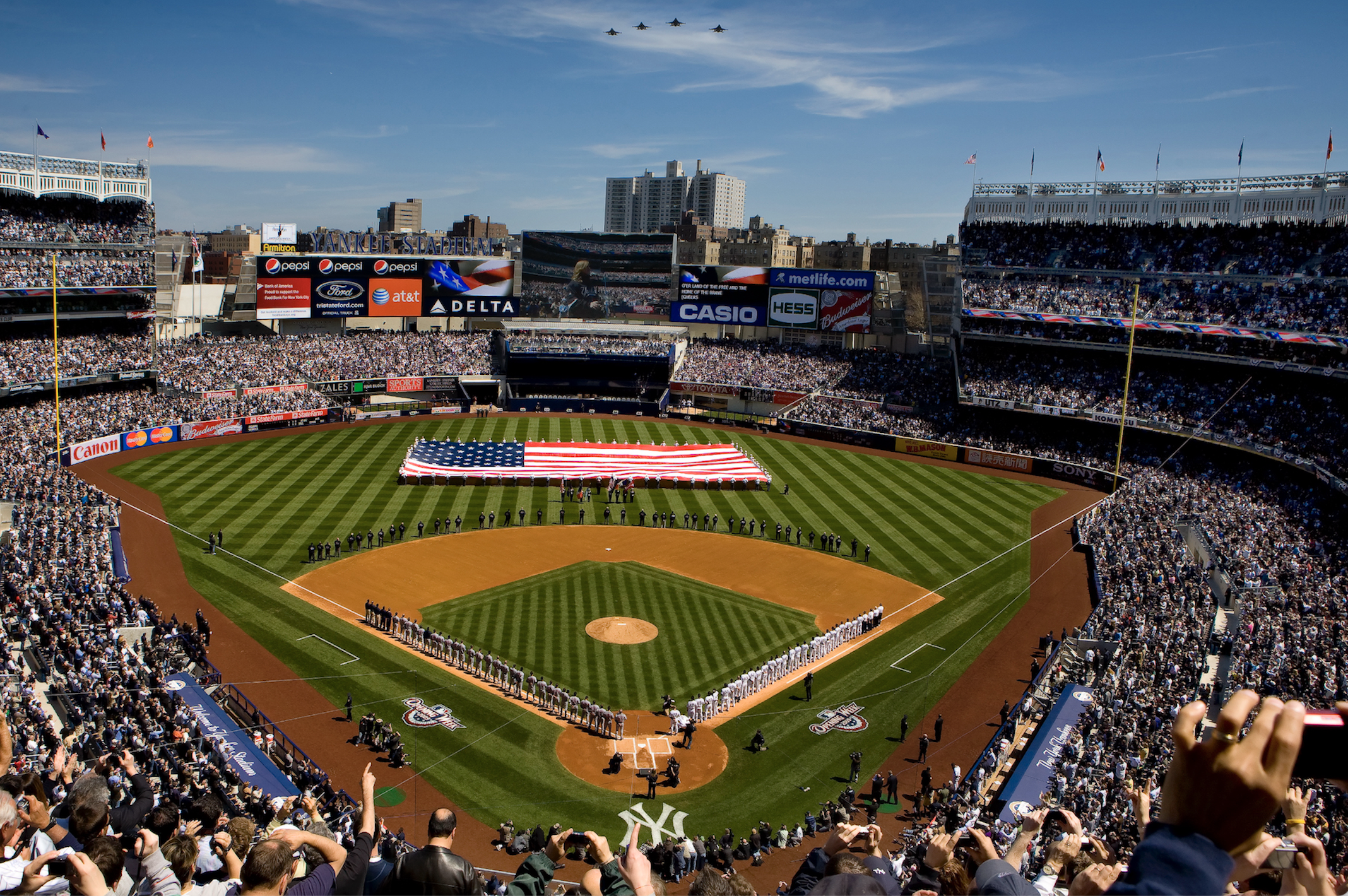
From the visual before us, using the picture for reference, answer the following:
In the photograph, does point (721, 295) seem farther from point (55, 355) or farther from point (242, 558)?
point (242, 558)

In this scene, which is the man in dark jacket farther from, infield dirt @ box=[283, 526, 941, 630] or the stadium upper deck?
the stadium upper deck

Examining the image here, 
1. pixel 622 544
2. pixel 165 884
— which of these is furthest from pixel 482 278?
pixel 165 884

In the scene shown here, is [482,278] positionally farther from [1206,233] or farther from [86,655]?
[86,655]

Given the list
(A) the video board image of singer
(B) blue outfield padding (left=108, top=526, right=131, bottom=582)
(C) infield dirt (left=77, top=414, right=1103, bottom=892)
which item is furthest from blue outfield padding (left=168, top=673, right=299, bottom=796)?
(A) the video board image of singer

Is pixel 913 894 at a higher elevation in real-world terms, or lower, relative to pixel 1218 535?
higher

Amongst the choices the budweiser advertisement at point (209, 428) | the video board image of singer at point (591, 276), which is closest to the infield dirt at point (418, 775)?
the budweiser advertisement at point (209, 428)

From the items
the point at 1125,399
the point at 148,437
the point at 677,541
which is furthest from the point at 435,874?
the point at 148,437
